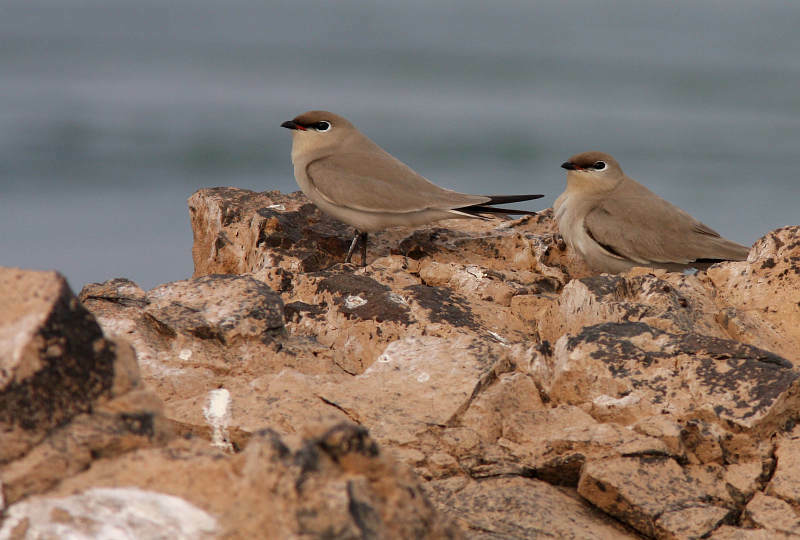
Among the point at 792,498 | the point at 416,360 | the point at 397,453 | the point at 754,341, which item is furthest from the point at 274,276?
the point at 792,498

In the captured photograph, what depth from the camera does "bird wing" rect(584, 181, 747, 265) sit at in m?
7.75

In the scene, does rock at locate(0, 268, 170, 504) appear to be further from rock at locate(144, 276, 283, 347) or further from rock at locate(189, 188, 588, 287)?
rock at locate(189, 188, 588, 287)

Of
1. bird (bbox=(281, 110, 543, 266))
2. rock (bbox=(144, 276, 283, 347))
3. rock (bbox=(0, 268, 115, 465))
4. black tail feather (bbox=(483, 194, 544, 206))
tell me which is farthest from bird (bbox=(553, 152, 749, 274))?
rock (bbox=(0, 268, 115, 465))

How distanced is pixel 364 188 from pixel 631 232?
2201 millimetres

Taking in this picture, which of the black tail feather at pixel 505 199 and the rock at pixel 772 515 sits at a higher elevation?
the black tail feather at pixel 505 199

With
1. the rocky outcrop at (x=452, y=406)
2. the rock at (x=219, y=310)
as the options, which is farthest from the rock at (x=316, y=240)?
the rock at (x=219, y=310)

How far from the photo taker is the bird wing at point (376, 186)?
7.64m

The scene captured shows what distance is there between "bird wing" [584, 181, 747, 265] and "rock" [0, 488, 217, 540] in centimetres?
592

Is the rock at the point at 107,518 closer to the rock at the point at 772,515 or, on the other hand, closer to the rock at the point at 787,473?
the rock at the point at 772,515

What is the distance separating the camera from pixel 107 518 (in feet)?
7.30

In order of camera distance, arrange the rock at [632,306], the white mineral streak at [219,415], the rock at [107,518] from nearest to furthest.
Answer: the rock at [107,518], the white mineral streak at [219,415], the rock at [632,306]

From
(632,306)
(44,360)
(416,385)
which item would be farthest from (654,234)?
(44,360)

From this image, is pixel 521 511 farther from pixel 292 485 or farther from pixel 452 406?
pixel 292 485

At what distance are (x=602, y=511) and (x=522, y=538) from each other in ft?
1.50
